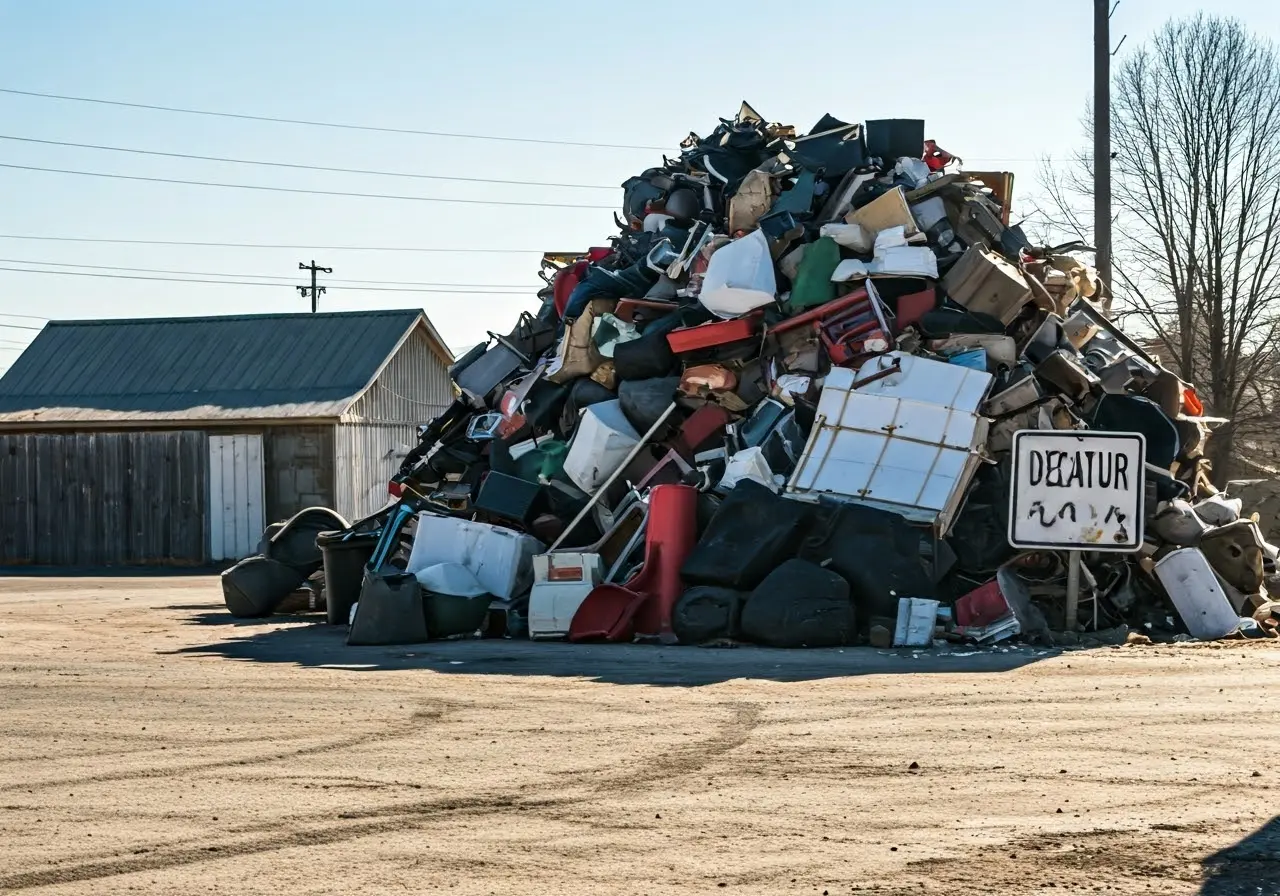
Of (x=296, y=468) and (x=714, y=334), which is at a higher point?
(x=714, y=334)

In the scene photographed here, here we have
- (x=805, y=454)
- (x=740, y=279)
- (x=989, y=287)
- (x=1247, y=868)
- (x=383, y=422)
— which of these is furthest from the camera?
(x=383, y=422)

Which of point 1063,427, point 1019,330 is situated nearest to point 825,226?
point 1019,330

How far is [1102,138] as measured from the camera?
83.4 feet

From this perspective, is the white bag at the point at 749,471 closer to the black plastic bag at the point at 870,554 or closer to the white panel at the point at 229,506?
the black plastic bag at the point at 870,554

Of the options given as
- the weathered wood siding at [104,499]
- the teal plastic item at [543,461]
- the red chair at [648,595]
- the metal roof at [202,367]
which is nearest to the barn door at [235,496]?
the weathered wood siding at [104,499]

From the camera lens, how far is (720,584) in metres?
15.0

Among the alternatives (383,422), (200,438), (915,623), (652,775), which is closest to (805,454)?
(915,623)

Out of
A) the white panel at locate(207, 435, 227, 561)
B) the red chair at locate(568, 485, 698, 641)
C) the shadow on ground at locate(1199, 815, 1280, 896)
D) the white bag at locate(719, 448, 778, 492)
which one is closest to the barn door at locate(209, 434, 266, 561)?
the white panel at locate(207, 435, 227, 561)

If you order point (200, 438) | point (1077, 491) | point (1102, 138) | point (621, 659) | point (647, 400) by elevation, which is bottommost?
point (621, 659)

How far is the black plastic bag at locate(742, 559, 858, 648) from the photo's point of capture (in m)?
14.3

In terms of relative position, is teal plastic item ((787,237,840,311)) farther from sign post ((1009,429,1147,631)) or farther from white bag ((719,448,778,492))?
sign post ((1009,429,1147,631))

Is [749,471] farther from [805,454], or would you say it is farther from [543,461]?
[543,461]

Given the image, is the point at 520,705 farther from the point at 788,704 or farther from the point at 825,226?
the point at 825,226

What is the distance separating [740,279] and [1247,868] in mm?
12428
